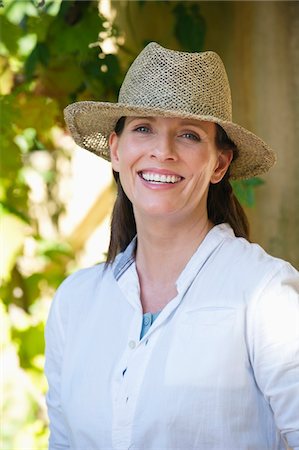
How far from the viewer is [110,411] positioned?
2.18m

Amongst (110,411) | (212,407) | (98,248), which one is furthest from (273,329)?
(98,248)

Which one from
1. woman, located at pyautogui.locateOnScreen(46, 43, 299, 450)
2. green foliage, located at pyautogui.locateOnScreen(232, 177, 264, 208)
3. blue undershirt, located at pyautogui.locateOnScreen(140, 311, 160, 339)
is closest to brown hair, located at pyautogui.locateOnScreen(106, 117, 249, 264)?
woman, located at pyautogui.locateOnScreen(46, 43, 299, 450)

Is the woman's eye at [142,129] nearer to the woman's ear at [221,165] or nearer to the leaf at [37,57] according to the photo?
the woman's ear at [221,165]

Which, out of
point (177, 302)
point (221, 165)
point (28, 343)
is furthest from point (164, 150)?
point (28, 343)

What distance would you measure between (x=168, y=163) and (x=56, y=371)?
2.12ft

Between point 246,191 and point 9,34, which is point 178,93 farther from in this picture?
point 9,34

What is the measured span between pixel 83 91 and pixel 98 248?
151cm

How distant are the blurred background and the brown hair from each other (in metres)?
0.47

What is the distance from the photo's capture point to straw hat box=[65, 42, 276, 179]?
7.13 ft

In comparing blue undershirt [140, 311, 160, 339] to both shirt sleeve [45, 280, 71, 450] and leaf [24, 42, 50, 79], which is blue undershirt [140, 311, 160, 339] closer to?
shirt sleeve [45, 280, 71, 450]

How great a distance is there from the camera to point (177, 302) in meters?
2.17

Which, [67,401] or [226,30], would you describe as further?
[226,30]

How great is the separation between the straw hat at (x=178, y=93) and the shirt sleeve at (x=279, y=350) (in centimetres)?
38

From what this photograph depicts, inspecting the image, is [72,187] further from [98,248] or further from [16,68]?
[16,68]
